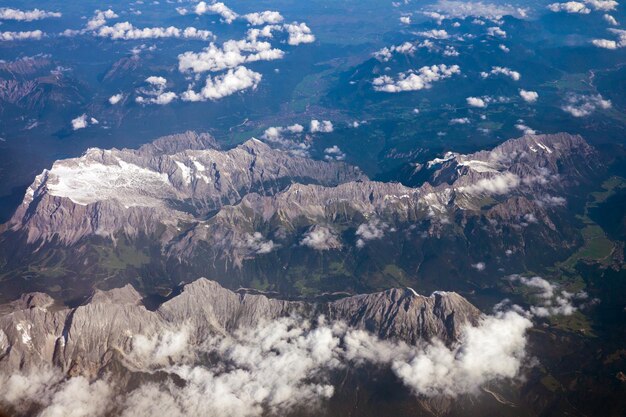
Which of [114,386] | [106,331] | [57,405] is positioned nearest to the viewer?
[57,405]

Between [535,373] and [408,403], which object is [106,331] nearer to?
[408,403]

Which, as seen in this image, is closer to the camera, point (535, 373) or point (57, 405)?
point (57, 405)

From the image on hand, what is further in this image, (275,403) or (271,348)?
(271,348)

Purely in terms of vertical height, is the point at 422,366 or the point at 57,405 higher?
the point at 57,405

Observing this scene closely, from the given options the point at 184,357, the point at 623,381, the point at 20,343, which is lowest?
the point at 623,381

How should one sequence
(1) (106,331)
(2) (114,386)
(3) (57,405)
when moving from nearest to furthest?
(3) (57,405) < (2) (114,386) < (1) (106,331)

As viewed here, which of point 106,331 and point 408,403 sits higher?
Result: point 106,331

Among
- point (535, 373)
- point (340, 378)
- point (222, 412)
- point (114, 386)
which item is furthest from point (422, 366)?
point (114, 386)

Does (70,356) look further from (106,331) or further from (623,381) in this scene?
(623,381)

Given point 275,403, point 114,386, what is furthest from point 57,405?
point 275,403
